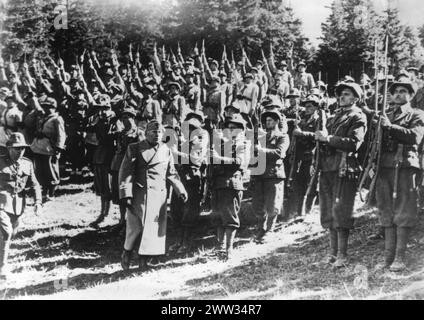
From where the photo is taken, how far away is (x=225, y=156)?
780 cm

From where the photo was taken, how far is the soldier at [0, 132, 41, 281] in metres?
7.42

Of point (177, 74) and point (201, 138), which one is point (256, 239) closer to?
point (201, 138)

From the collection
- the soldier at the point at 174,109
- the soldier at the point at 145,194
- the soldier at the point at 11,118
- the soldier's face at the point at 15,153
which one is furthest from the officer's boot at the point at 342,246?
the soldier at the point at 11,118

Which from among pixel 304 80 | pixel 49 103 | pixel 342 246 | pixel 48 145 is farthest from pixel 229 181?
pixel 304 80

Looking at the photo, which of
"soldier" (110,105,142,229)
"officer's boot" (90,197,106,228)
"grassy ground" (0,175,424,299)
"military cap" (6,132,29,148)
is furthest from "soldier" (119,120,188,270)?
"officer's boot" (90,197,106,228)

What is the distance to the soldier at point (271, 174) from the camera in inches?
324

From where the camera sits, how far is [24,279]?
25.2 feet

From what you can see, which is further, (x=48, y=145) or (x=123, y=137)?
(x=48, y=145)

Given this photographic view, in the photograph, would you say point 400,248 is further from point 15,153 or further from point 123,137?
point 15,153

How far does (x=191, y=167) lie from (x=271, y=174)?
1.28 m

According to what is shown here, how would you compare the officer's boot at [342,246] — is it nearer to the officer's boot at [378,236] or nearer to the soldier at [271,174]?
the officer's boot at [378,236]

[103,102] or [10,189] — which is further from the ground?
[103,102]

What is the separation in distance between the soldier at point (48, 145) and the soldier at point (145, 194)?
3822 millimetres

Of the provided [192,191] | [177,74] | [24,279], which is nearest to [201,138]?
[192,191]
